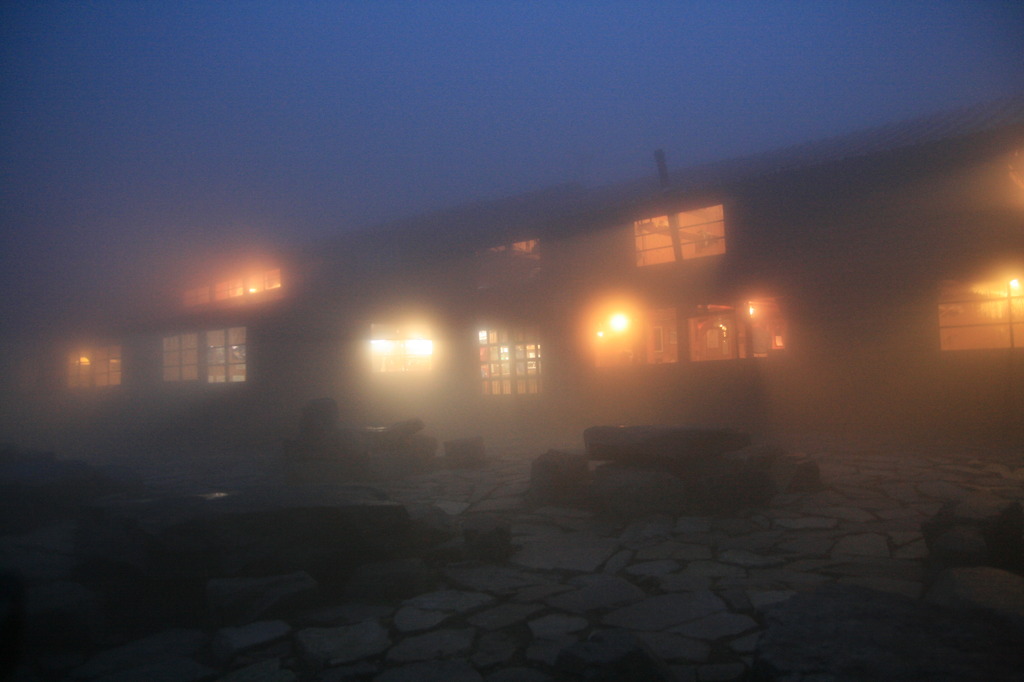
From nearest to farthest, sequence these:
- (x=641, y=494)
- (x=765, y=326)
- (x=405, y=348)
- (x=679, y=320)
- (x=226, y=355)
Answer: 1. (x=641, y=494)
2. (x=679, y=320)
3. (x=405, y=348)
4. (x=765, y=326)
5. (x=226, y=355)

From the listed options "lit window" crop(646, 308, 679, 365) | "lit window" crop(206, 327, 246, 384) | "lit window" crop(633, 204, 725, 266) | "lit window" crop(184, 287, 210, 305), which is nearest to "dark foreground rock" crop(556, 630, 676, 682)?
"lit window" crop(646, 308, 679, 365)

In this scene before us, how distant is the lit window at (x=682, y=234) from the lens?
12.0m

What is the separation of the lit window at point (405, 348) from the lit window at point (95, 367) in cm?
1037

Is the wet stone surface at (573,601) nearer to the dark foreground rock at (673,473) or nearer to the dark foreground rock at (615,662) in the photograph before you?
the dark foreground rock at (615,662)

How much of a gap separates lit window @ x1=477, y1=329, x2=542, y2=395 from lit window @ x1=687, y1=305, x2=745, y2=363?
3692 mm

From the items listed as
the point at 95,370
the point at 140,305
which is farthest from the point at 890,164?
the point at 95,370

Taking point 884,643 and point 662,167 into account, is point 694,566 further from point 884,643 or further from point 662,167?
point 662,167

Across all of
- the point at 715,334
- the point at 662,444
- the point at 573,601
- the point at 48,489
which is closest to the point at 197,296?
the point at 48,489

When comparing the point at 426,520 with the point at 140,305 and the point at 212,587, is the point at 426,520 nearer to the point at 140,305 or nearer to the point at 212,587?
the point at 212,587

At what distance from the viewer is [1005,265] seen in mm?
8992

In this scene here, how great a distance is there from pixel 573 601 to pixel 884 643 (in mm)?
1768

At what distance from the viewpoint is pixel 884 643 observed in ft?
6.95

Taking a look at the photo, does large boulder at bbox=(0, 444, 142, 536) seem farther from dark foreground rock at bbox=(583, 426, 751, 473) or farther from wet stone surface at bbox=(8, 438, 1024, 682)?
dark foreground rock at bbox=(583, 426, 751, 473)

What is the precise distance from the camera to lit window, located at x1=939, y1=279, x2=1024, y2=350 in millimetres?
9055
